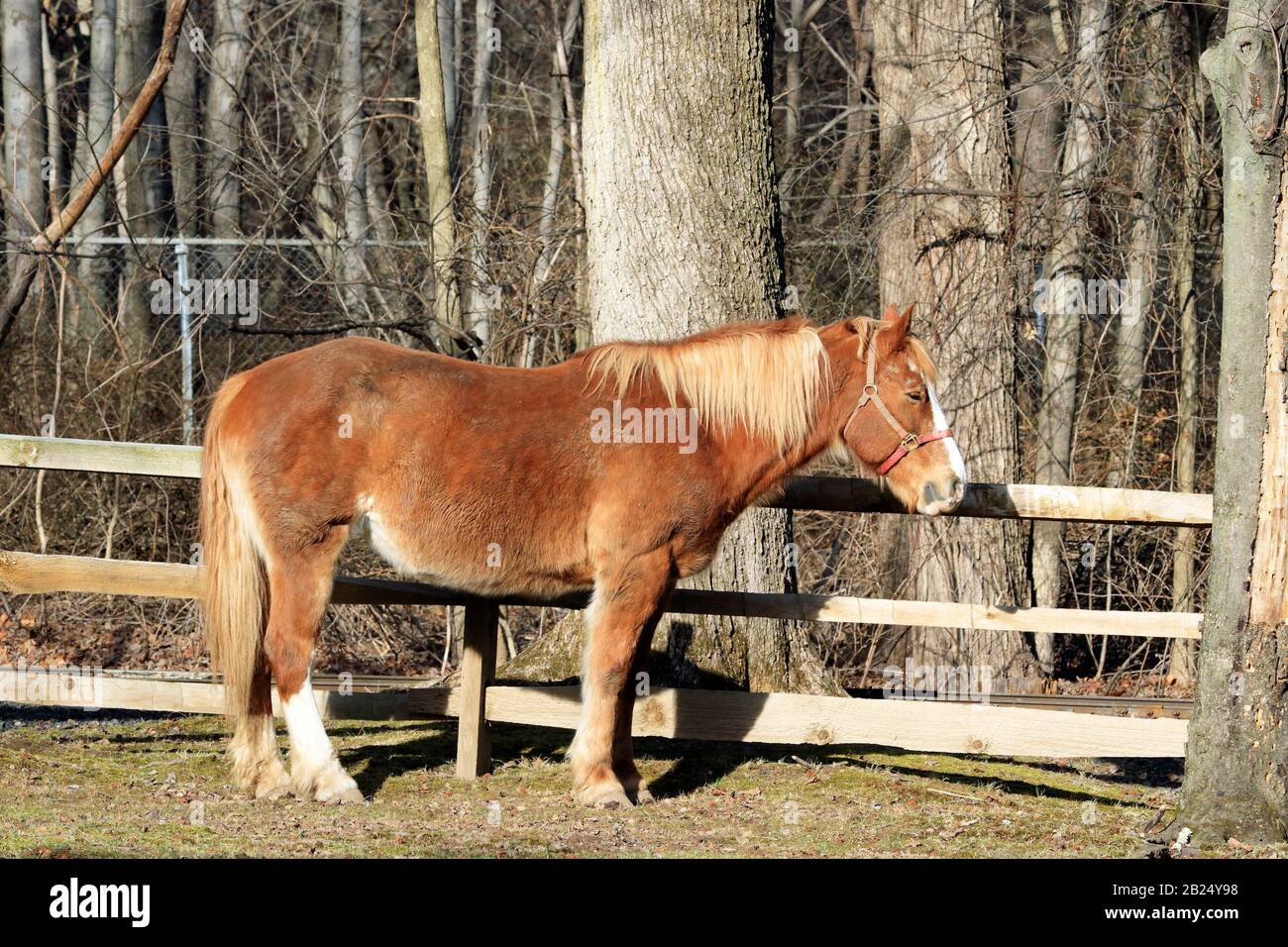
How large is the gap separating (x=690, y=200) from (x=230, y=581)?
3098 millimetres

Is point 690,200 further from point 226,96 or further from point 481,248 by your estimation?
point 226,96

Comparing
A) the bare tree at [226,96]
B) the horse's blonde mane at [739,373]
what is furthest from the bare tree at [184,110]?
the horse's blonde mane at [739,373]

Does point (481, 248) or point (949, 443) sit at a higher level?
point (481, 248)

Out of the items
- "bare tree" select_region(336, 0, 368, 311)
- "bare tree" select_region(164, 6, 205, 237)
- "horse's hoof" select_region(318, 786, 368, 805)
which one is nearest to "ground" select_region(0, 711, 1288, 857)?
"horse's hoof" select_region(318, 786, 368, 805)

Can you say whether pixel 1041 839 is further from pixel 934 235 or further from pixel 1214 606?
pixel 934 235

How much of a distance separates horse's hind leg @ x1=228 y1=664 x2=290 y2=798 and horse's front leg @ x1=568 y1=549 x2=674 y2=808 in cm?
134

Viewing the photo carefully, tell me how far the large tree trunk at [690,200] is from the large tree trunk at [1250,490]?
2441mm

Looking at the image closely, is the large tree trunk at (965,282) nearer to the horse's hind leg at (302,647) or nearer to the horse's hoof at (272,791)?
the horse's hind leg at (302,647)

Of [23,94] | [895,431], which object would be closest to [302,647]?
[895,431]

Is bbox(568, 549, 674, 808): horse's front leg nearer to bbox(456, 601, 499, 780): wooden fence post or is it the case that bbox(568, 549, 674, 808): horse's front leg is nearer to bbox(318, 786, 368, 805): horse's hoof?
bbox(456, 601, 499, 780): wooden fence post

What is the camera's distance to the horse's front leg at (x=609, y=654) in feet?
19.1

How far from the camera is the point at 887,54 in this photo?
10.0m

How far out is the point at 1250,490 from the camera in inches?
206
